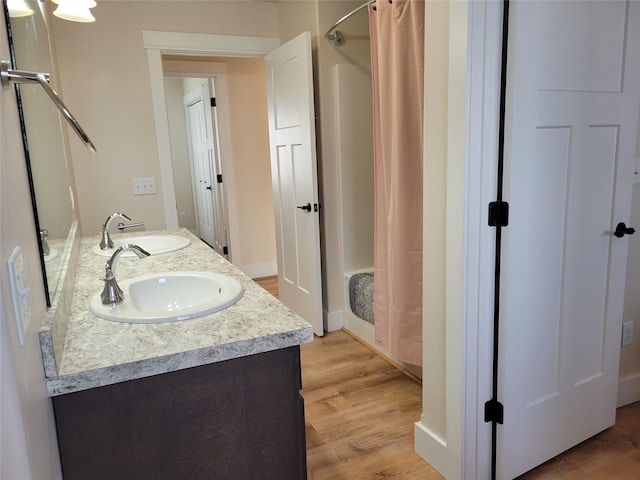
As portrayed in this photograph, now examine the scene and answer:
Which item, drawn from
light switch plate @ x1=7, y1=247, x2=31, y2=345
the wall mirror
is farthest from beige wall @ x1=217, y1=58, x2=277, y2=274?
light switch plate @ x1=7, y1=247, x2=31, y2=345

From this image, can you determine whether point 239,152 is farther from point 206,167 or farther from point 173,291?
point 173,291

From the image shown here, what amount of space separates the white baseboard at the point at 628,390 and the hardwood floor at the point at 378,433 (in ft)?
0.10

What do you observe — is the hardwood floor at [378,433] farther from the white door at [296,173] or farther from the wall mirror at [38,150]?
the wall mirror at [38,150]

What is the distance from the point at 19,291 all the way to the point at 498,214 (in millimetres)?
1392

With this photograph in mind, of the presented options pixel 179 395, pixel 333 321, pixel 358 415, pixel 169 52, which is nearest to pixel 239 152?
pixel 169 52

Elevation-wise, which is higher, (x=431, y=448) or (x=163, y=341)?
(x=163, y=341)

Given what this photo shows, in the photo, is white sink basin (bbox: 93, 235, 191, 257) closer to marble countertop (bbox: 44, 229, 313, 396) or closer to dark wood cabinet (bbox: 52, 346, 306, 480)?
marble countertop (bbox: 44, 229, 313, 396)

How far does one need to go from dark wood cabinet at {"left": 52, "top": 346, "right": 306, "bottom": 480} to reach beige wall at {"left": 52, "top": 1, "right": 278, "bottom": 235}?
2501 millimetres

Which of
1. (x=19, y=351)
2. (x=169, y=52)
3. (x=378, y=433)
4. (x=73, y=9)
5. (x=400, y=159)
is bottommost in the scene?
(x=378, y=433)

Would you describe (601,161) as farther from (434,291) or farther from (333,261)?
(333,261)

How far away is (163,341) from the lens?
107cm

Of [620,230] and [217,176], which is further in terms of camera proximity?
[217,176]

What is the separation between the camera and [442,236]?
1730mm

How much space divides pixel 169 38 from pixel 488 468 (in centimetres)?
317
